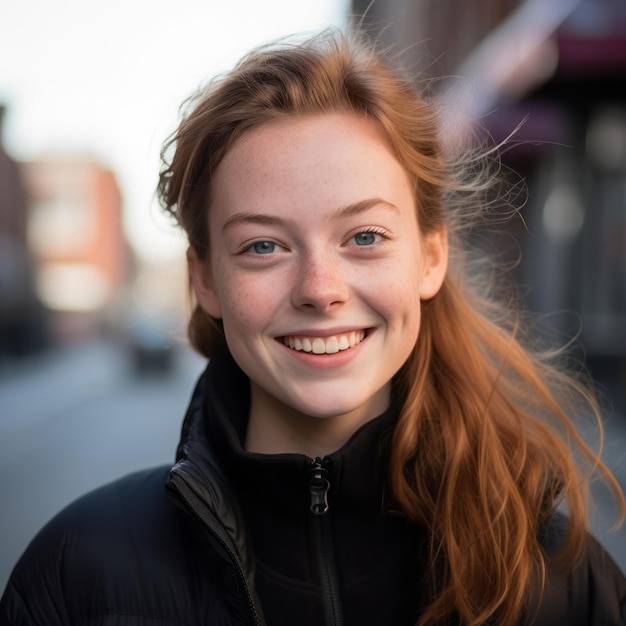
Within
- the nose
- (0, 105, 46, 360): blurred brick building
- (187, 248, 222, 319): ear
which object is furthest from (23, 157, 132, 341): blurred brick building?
the nose

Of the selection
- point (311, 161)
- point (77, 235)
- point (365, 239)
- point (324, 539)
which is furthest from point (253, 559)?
point (77, 235)

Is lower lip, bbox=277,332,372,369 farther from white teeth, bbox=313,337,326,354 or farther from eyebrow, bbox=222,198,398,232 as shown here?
eyebrow, bbox=222,198,398,232

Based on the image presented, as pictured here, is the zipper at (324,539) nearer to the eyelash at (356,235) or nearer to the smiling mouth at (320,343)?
the smiling mouth at (320,343)

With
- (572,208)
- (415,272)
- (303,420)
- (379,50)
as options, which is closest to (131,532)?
(303,420)

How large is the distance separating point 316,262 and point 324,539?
0.59 metres

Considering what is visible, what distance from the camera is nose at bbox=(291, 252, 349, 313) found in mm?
1668

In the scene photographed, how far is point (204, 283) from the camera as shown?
2027 mm

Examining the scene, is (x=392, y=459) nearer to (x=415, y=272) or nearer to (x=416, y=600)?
(x=416, y=600)

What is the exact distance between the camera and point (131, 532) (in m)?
1.82

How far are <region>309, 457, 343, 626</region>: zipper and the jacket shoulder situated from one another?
27 cm

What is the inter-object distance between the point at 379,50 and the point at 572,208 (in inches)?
345

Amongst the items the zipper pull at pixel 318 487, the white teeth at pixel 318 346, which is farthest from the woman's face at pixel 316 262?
the zipper pull at pixel 318 487

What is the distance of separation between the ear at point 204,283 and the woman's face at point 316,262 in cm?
19

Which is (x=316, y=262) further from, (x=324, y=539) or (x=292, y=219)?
(x=324, y=539)
